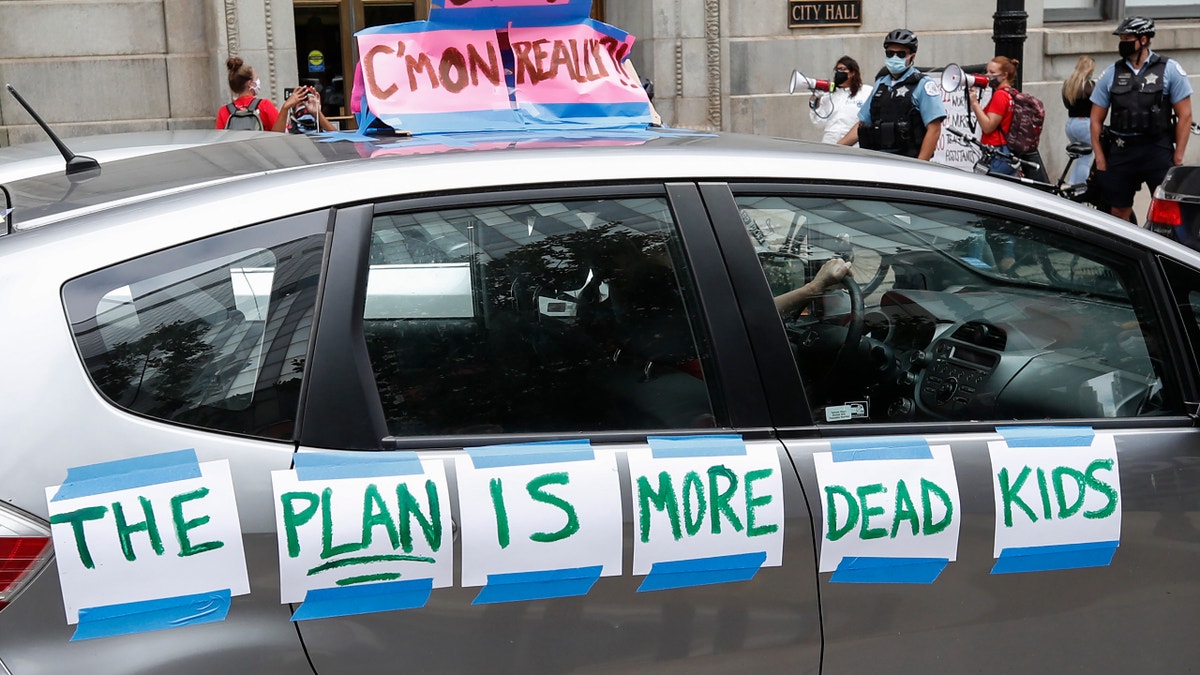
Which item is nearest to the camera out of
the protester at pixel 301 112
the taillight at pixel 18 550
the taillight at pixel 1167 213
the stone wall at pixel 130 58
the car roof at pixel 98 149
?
the taillight at pixel 18 550

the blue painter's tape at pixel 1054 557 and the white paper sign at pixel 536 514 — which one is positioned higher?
the white paper sign at pixel 536 514

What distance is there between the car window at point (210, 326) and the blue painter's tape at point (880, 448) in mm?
1016

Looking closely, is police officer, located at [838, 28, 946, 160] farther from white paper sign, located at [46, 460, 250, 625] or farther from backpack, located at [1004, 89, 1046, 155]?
white paper sign, located at [46, 460, 250, 625]

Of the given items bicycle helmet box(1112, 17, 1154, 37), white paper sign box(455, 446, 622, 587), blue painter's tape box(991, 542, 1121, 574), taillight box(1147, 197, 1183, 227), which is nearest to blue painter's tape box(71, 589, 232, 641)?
white paper sign box(455, 446, 622, 587)

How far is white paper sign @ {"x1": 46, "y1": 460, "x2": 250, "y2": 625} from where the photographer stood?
6.55 ft

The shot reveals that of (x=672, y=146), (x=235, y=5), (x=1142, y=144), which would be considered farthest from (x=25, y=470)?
(x=235, y=5)

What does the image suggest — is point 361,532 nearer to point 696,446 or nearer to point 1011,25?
point 696,446

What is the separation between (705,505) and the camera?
2.30 m

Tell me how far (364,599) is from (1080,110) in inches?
404

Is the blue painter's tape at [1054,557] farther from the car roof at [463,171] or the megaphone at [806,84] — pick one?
the megaphone at [806,84]

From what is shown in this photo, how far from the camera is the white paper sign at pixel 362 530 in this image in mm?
2074

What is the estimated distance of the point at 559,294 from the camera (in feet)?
7.86

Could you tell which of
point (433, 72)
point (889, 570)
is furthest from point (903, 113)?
point (889, 570)

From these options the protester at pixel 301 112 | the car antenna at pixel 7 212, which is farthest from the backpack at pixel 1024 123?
the car antenna at pixel 7 212
